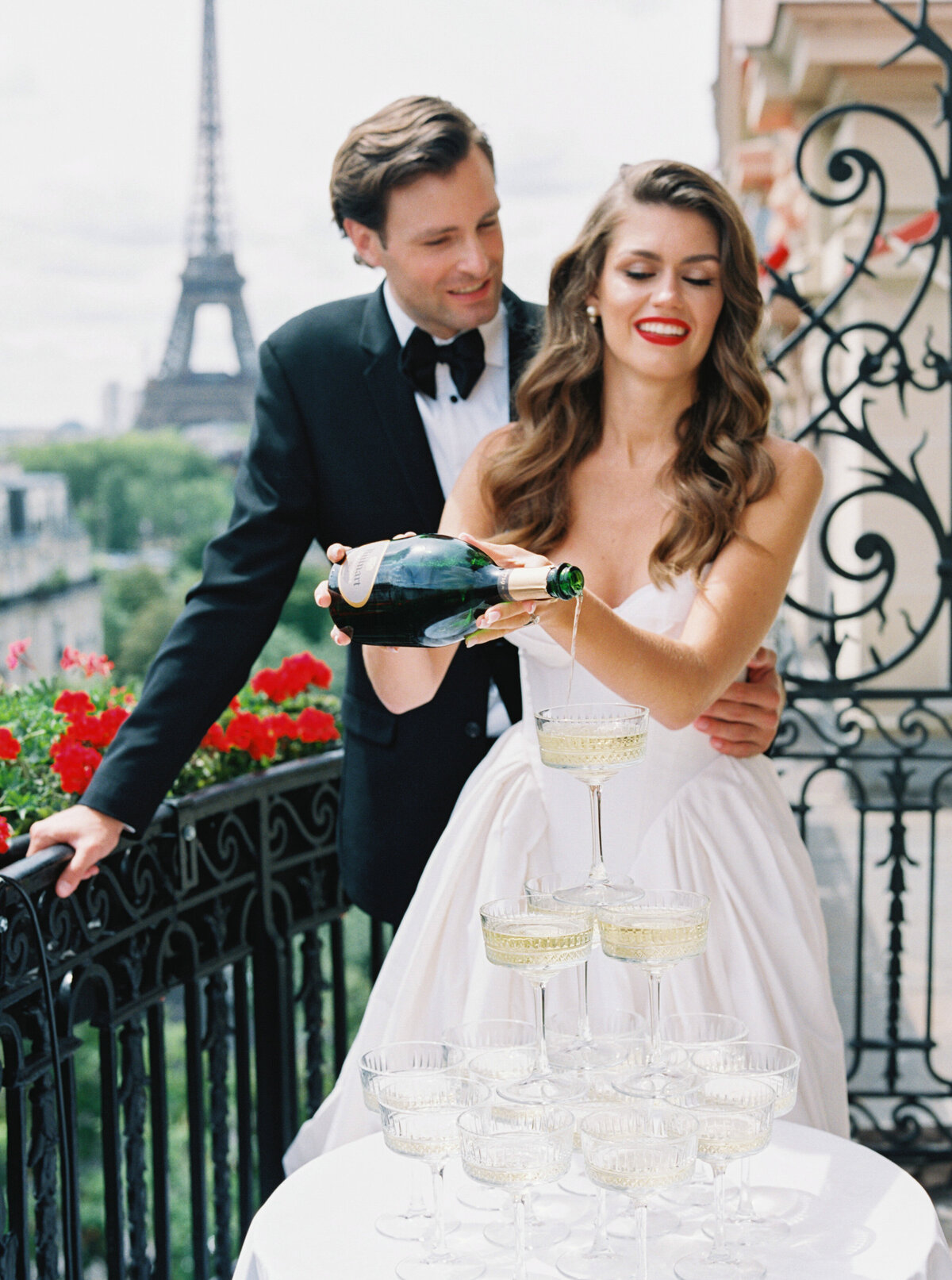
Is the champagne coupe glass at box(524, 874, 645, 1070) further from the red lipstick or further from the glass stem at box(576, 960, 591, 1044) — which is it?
the red lipstick

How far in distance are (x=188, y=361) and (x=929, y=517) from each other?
38289 millimetres

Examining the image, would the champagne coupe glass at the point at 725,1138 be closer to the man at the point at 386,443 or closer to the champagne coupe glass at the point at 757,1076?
the champagne coupe glass at the point at 757,1076

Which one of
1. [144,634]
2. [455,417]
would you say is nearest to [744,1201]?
[455,417]

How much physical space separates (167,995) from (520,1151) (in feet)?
5.00

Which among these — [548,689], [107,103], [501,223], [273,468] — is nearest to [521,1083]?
[548,689]

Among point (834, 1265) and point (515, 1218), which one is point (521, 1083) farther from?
point (834, 1265)

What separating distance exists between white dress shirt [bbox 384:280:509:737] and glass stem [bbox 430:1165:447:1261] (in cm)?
128

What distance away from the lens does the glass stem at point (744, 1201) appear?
5.00ft

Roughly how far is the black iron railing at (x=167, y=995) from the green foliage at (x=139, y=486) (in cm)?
4060

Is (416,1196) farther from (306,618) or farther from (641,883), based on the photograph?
(306,618)

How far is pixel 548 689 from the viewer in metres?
2.36

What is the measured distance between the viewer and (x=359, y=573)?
1.75 meters

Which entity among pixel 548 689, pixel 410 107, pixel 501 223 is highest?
pixel 410 107

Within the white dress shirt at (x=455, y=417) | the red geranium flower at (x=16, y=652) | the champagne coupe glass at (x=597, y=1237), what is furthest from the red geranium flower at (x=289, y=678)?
the champagne coupe glass at (x=597, y=1237)
